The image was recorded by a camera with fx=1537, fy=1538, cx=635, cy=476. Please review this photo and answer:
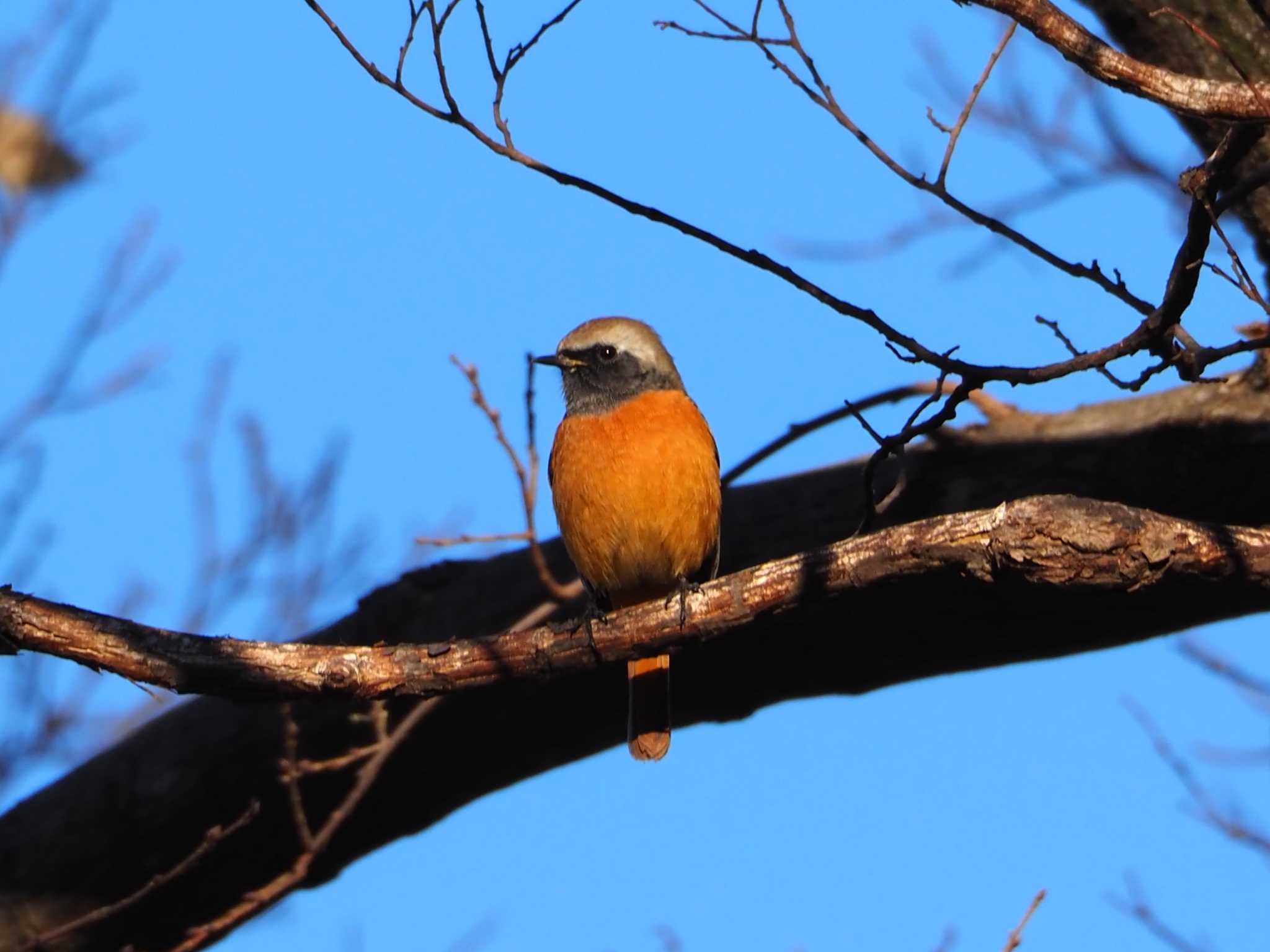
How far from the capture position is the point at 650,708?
24.2ft

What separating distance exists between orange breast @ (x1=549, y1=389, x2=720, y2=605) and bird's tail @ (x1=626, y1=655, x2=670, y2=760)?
361mm

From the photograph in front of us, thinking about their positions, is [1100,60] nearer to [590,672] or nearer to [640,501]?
[640,501]

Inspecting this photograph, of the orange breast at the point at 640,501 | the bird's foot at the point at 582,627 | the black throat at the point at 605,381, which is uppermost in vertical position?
the black throat at the point at 605,381

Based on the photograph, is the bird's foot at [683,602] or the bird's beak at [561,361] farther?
the bird's beak at [561,361]

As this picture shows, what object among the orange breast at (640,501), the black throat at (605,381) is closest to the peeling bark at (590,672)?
the orange breast at (640,501)

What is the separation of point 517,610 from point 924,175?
11.1 ft

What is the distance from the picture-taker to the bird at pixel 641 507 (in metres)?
7.14

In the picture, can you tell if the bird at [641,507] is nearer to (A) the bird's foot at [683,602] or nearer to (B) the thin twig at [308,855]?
(B) the thin twig at [308,855]

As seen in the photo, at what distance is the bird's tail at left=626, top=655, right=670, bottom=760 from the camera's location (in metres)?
7.32

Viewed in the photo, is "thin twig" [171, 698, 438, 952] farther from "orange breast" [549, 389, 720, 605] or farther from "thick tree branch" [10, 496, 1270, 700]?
"thick tree branch" [10, 496, 1270, 700]

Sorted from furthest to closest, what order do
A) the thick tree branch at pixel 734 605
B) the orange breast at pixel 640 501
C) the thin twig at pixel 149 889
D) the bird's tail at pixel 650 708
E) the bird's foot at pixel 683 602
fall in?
1. the bird's tail at pixel 650 708
2. the orange breast at pixel 640 501
3. the thin twig at pixel 149 889
4. the bird's foot at pixel 683 602
5. the thick tree branch at pixel 734 605

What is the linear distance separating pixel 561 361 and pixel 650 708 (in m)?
1.93

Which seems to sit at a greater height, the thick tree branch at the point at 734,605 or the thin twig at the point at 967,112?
the thin twig at the point at 967,112

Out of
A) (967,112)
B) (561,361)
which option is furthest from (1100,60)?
(561,361)
